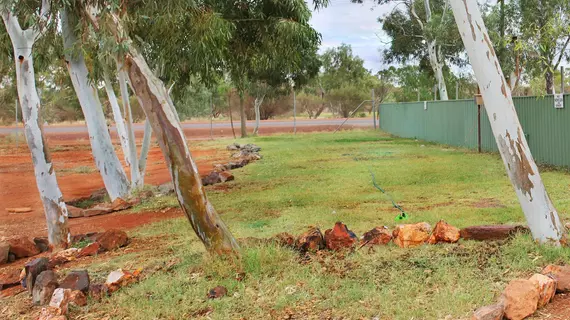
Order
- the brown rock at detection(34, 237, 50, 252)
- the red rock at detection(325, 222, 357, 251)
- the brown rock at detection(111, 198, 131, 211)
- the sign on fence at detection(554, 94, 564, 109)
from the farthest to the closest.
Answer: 1. the sign on fence at detection(554, 94, 564, 109)
2. the brown rock at detection(111, 198, 131, 211)
3. the brown rock at detection(34, 237, 50, 252)
4. the red rock at detection(325, 222, 357, 251)

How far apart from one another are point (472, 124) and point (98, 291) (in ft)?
52.4

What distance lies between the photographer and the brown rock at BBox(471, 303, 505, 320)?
3.93m

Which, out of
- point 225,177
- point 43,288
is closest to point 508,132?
point 43,288

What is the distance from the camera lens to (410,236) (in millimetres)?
6055

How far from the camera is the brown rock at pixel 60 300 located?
4.78 metres

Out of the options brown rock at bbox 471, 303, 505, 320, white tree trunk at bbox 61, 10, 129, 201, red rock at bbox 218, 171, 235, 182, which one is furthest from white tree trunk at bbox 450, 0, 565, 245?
red rock at bbox 218, 171, 235, 182

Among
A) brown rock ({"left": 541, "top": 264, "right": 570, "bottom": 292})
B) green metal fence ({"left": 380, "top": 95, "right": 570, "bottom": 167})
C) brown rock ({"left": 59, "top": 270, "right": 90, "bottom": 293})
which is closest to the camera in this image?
brown rock ({"left": 541, "top": 264, "right": 570, "bottom": 292})

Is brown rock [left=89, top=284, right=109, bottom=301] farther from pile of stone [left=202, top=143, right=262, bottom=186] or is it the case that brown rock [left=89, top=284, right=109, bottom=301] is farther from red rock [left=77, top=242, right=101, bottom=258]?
pile of stone [left=202, top=143, right=262, bottom=186]

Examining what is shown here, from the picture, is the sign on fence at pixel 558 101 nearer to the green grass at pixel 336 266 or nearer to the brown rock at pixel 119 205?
the green grass at pixel 336 266

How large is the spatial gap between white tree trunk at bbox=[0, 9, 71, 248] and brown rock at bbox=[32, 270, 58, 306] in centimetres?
263

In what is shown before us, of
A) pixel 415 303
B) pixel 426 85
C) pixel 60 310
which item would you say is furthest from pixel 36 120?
pixel 426 85

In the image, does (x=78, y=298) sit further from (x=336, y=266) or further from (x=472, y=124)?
(x=472, y=124)

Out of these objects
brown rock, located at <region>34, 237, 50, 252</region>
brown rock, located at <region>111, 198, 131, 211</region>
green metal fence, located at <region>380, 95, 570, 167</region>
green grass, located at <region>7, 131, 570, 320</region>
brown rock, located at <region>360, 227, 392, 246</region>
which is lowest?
brown rock, located at <region>34, 237, 50, 252</region>

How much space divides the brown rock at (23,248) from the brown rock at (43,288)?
2579 mm
